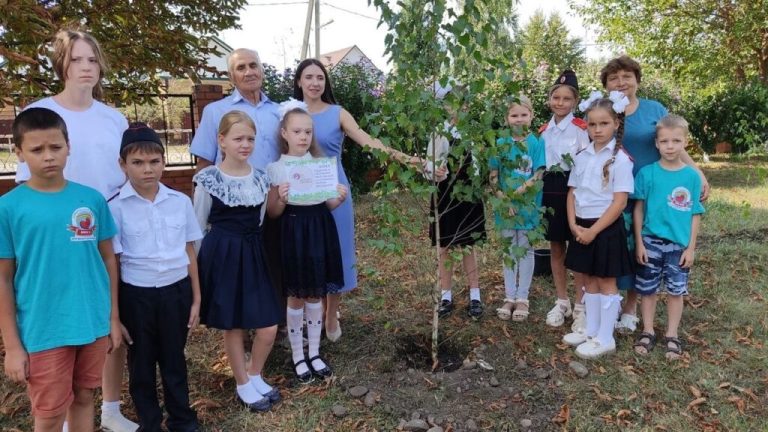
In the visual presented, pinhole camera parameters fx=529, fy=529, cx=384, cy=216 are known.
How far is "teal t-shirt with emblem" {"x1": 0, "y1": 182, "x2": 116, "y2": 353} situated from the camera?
81.4 inches

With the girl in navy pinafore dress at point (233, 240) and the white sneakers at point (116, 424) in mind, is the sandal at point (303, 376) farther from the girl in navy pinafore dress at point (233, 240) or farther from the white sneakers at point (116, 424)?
the white sneakers at point (116, 424)

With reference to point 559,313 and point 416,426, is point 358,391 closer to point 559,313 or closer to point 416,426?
point 416,426

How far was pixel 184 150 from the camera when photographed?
9.09m

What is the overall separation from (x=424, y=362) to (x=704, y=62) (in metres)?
12.1

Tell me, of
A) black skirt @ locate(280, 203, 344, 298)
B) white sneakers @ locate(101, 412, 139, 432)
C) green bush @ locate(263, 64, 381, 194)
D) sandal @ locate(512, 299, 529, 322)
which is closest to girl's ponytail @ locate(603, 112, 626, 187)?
sandal @ locate(512, 299, 529, 322)

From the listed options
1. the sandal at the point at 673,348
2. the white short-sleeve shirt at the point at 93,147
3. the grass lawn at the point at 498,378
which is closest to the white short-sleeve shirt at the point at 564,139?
the grass lawn at the point at 498,378

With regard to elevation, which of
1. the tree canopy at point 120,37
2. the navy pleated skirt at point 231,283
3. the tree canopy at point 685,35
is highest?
the tree canopy at point 685,35

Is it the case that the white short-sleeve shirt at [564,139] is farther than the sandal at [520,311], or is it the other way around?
the sandal at [520,311]

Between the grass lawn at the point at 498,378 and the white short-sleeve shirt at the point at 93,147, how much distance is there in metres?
1.32

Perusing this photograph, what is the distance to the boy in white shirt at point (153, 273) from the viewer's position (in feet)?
8.07

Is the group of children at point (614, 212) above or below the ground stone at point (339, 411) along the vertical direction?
above

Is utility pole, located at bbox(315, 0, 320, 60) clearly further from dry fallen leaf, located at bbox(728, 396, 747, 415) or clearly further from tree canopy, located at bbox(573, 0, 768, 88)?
dry fallen leaf, located at bbox(728, 396, 747, 415)

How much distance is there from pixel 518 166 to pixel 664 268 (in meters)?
1.30

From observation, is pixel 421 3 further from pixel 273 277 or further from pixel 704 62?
pixel 704 62
